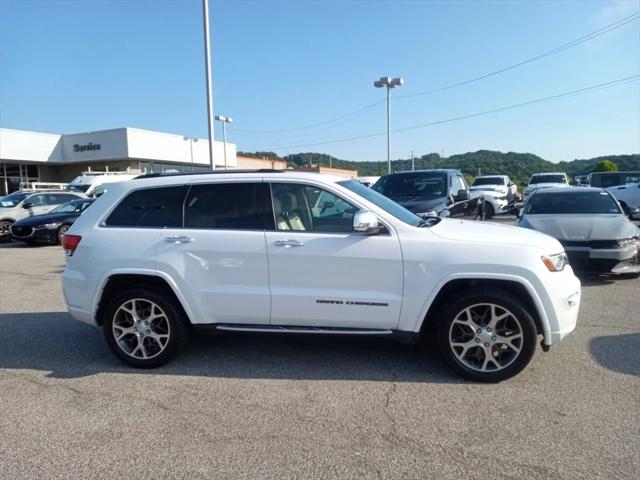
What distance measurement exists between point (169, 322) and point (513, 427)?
2.98m

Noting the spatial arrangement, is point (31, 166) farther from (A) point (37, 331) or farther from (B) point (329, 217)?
(B) point (329, 217)

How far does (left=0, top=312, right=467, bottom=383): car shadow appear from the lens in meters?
4.26

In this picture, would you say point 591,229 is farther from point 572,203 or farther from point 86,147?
point 86,147

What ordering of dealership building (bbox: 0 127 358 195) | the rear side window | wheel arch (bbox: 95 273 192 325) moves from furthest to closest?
dealership building (bbox: 0 127 358 195)
the rear side window
wheel arch (bbox: 95 273 192 325)

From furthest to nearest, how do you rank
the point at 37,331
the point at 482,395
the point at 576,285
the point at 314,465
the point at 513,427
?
the point at 37,331, the point at 576,285, the point at 482,395, the point at 513,427, the point at 314,465

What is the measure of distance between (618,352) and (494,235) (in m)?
1.84

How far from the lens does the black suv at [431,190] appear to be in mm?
10188

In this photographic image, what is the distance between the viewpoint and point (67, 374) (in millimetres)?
4391

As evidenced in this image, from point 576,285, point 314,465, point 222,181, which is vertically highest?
point 222,181

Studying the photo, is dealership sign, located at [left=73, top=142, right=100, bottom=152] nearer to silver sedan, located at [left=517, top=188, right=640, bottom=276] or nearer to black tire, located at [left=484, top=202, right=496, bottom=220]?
black tire, located at [left=484, top=202, right=496, bottom=220]

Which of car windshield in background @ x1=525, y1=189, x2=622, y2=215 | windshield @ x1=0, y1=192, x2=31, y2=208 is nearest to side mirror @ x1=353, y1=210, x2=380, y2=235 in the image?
car windshield in background @ x1=525, y1=189, x2=622, y2=215

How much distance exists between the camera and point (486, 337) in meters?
4.00

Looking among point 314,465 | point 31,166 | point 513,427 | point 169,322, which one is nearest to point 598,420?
point 513,427

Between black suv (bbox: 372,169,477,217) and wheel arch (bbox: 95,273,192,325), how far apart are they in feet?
21.1
